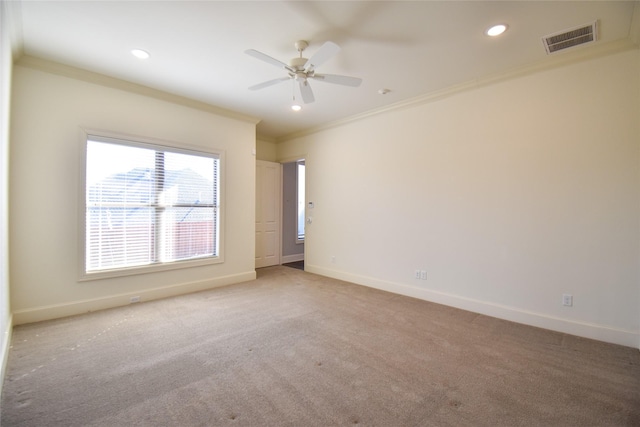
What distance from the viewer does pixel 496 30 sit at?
2490mm

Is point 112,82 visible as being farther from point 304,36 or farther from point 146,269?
point 304,36

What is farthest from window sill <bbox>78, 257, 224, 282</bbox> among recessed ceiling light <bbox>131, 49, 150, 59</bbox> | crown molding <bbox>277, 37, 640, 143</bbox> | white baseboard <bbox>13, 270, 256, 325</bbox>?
crown molding <bbox>277, 37, 640, 143</bbox>

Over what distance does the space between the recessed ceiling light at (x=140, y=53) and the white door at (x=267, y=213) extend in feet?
10.1

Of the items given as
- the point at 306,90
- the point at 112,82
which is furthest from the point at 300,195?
the point at 112,82

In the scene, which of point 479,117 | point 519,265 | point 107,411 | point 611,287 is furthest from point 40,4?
point 611,287

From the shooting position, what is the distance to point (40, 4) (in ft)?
7.34

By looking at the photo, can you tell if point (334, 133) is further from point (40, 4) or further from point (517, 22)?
point (40, 4)

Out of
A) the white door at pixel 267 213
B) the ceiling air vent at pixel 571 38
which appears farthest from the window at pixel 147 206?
the ceiling air vent at pixel 571 38

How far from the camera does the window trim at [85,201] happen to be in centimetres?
331

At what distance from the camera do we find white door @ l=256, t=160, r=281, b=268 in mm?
6035

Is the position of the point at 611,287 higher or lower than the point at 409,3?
lower

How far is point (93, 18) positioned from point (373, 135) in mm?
3606

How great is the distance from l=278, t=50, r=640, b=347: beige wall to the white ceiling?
19.3 inches

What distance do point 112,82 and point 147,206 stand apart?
5.24 ft
